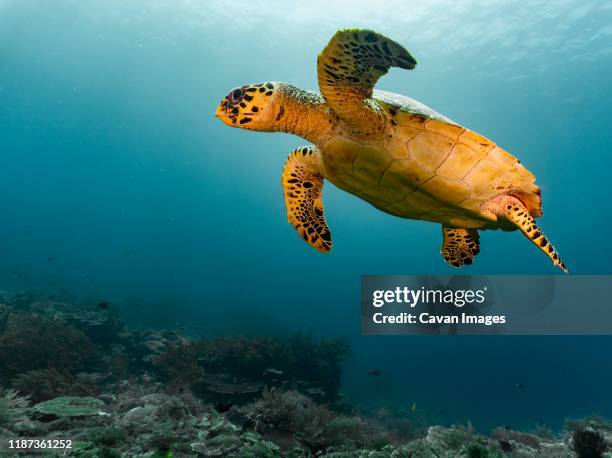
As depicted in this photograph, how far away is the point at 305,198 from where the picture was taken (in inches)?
219

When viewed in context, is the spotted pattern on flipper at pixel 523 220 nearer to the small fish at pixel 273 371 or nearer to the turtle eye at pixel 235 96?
the turtle eye at pixel 235 96

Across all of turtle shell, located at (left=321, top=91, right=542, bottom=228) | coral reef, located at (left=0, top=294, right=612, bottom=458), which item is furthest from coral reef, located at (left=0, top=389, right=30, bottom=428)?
turtle shell, located at (left=321, top=91, right=542, bottom=228)

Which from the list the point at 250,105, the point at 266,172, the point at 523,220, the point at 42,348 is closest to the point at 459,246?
the point at 523,220

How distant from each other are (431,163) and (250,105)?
212cm

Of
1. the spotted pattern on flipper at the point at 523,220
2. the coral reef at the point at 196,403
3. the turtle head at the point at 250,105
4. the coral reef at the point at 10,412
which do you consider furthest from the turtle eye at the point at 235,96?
the coral reef at the point at 10,412

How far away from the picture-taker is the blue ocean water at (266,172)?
1172 inches

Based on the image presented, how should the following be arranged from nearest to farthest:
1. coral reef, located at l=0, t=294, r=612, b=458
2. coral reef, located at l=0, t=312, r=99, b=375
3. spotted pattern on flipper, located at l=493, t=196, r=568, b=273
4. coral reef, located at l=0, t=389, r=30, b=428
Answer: spotted pattern on flipper, located at l=493, t=196, r=568, b=273 → coral reef, located at l=0, t=389, r=30, b=428 → coral reef, located at l=0, t=294, r=612, b=458 → coral reef, located at l=0, t=312, r=99, b=375

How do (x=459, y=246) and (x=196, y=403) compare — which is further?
(x=196, y=403)

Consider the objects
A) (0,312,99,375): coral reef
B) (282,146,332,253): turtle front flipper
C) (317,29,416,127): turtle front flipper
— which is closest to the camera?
(317,29,416,127): turtle front flipper

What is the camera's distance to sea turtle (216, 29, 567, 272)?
3510 millimetres

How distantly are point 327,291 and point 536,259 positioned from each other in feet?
160

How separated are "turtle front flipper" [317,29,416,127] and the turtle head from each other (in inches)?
30.9

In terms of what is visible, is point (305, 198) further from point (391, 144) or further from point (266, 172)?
point (266, 172)

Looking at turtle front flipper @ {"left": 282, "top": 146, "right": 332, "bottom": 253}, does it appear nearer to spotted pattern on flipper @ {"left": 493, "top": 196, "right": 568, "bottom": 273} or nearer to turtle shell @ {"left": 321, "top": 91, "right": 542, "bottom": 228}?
turtle shell @ {"left": 321, "top": 91, "right": 542, "bottom": 228}
